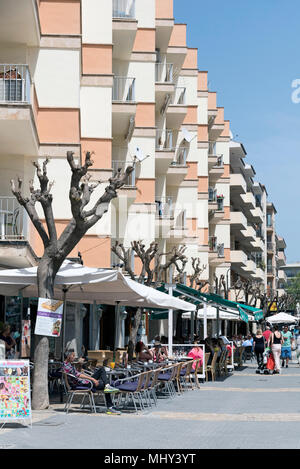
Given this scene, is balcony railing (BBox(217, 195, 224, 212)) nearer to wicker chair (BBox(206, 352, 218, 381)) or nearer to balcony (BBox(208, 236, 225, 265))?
balcony (BBox(208, 236, 225, 265))

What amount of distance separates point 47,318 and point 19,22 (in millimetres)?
12697

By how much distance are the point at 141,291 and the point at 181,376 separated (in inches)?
200

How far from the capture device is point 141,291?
20.2m

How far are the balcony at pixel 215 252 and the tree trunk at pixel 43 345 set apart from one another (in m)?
47.2

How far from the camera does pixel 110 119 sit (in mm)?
37719

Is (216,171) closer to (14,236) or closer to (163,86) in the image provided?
(163,86)

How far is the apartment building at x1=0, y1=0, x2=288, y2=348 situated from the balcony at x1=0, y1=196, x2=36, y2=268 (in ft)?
0.11

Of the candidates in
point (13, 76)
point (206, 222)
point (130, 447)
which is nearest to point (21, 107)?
point (13, 76)

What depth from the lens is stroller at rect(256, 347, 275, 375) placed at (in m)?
34.8

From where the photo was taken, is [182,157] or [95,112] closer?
[95,112]

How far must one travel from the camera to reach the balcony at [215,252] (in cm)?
6580

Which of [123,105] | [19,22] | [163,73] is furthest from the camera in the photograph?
[163,73]

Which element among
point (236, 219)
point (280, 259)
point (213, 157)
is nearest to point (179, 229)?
point (213, 157)

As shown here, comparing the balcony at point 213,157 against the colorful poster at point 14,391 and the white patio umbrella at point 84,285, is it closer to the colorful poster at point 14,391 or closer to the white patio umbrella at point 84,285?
the white patio umbrella at point 84,285
